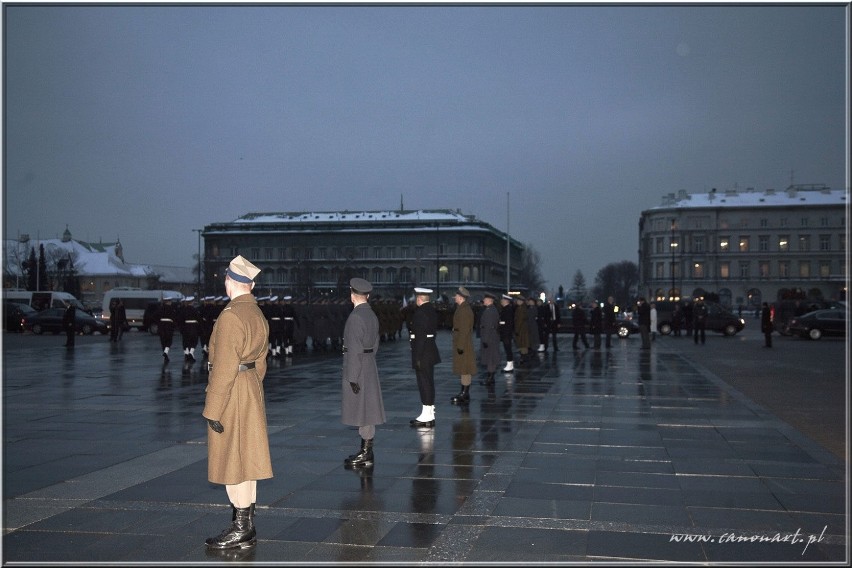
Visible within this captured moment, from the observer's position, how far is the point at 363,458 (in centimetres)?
838

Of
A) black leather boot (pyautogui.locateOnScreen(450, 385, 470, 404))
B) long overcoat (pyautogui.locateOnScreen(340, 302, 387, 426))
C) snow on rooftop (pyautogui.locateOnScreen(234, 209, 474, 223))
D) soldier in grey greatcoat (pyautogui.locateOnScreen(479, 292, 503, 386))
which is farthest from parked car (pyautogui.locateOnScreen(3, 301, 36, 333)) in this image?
snow on rooftop (pyautogui.locateOnScreen(234, 209, 474, 223))

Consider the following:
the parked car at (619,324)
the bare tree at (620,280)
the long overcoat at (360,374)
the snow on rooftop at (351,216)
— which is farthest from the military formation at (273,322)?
the bare tree at (620,280)

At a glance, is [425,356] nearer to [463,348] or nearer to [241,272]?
[463,348]

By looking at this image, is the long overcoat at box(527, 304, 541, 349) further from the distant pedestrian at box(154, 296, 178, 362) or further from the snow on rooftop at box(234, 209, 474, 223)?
the snow on rooftop at box(234, 209, 474, 223)

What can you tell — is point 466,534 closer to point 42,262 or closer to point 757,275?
point 42,262

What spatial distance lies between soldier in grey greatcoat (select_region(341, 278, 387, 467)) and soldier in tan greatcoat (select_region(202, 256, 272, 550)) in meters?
2.48

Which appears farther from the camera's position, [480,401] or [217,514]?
[480,401]

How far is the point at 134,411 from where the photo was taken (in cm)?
1245

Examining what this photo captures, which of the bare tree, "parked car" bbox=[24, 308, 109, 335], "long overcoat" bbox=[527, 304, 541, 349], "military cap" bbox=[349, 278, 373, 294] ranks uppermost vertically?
the bare tree

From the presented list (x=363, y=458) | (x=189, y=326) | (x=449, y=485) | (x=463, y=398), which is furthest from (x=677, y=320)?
(x=449, y=485)

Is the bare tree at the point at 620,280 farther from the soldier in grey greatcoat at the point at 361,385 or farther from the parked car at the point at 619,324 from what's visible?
the soldier in grey greatcoat at the point at 361,385

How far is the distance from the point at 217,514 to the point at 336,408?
626 cm

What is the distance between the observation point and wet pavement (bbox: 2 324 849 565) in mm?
5652

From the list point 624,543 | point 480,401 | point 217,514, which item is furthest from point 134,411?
point 624,543
